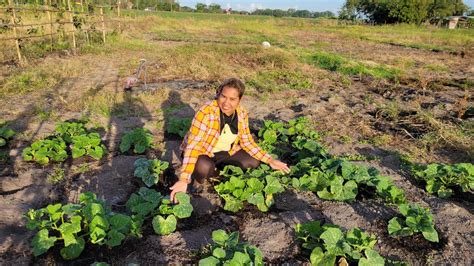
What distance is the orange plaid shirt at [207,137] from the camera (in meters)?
3.29

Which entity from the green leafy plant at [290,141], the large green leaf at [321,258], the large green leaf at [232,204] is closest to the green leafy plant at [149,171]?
the large green leaf at [232,204]

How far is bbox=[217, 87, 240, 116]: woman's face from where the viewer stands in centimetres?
326

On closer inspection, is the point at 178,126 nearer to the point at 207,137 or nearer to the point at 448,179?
the point at 207,137

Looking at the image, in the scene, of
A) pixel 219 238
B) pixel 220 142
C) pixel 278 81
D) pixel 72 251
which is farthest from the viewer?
pixel 278 81

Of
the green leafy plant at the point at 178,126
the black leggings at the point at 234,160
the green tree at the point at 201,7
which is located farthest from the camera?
the green tree at the point at 201,7

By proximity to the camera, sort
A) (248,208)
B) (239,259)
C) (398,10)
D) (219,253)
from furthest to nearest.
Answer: (398,10), (248,208), (219,253), (239,259)

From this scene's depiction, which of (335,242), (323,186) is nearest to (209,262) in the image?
(335,242)

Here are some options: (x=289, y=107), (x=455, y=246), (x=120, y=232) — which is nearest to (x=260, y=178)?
(x=120, y=232)

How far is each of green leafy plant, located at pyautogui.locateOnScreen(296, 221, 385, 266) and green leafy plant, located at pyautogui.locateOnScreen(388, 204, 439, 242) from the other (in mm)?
462

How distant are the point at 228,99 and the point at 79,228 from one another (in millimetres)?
1605

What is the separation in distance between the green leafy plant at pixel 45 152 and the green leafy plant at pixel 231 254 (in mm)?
2610

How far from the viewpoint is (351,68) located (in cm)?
1098

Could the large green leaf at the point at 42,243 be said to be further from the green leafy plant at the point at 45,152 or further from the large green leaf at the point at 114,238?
the green leafy plant at the point at 45,152

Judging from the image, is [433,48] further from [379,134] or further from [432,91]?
[379,134]
